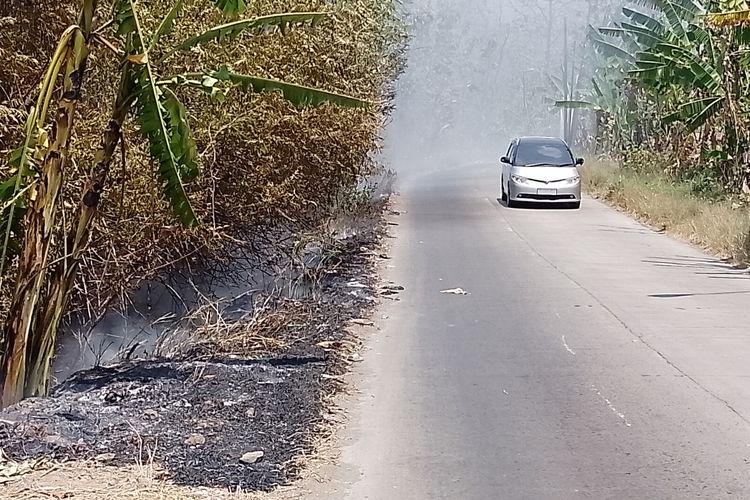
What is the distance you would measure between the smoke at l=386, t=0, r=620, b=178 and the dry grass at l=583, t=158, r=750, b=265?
33298mm

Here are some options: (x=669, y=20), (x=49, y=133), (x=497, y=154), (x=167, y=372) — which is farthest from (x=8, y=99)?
(x=497, y=154)

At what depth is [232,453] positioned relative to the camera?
6262mm

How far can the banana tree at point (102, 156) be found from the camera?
24.4 feet

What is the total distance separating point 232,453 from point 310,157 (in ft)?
28.2

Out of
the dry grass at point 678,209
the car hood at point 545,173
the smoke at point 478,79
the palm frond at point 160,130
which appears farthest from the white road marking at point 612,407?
the smoke at point 478,79

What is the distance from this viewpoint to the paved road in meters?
6.05

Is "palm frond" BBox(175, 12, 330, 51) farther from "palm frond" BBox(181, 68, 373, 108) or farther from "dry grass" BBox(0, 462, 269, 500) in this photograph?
"dry grass" BBox(0, 462, 269, 500)

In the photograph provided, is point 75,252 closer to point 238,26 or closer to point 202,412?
point 202,412

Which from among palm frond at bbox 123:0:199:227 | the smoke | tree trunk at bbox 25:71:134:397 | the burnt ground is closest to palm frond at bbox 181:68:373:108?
palm frond at bbox 123:0:199:227

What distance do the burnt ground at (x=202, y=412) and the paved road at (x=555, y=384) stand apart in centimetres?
37

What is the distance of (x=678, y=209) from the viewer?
833 inches

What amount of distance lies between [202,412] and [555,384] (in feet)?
8.99

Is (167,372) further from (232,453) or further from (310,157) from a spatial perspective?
(310,157)

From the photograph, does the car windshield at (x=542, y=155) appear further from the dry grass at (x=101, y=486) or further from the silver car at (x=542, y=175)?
the dry grass at (x=101, y=486)
